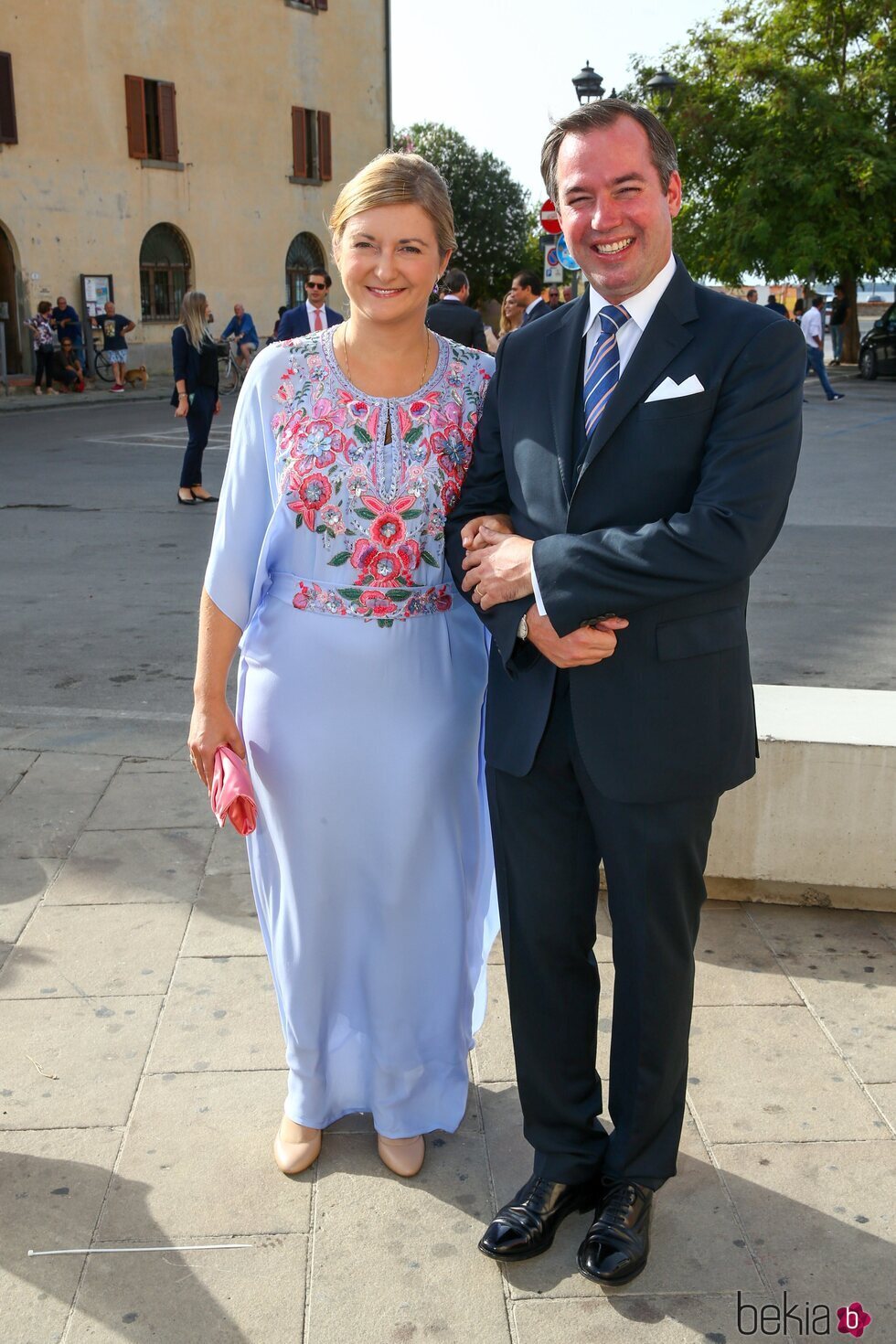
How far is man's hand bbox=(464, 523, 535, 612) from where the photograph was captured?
92.8 inches

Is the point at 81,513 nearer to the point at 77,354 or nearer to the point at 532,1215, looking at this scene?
the point at 532,1215

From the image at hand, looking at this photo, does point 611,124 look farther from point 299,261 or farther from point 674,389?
point 299,261

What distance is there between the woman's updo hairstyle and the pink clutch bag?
1067 millimetres

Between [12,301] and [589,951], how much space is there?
2552 cm

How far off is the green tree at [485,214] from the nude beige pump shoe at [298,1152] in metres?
48.7

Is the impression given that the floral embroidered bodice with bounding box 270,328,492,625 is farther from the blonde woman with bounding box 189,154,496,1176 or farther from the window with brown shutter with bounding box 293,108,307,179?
the window with brown shutter with bounding box 293,108,307,179

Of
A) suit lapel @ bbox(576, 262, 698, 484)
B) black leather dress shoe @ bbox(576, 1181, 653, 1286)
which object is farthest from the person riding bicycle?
black leather dress shoe @ bbox(576, 1181, 653, 1286)

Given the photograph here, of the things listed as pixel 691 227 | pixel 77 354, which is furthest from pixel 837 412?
pixel 77 354

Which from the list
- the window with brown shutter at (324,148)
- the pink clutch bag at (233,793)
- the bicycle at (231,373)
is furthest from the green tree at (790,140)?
the pink clutch bag at (233,793)

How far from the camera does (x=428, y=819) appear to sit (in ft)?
9.24

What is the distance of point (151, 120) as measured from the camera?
2822 cm

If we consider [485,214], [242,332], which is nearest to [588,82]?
[242,332]

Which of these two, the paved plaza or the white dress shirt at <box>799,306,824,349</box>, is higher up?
the white dress shirt at <box>799,306,824,349</box>

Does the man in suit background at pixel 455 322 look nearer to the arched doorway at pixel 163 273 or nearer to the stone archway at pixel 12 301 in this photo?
the stone archway at pixel 12 301
